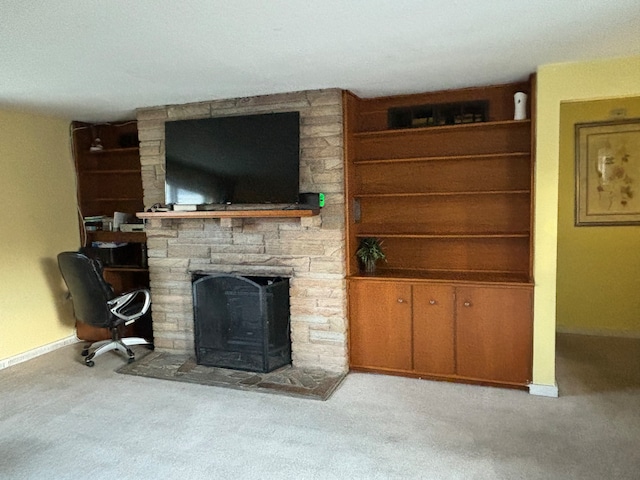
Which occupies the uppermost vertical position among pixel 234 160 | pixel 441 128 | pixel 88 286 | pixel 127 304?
pixel 441 128

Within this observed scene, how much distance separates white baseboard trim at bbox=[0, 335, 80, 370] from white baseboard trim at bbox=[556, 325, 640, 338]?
4.91 m

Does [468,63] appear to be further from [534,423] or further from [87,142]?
[87,142]

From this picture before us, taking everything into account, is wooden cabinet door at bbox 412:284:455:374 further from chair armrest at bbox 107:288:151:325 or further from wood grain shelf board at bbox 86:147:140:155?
wood grain shelf board at bbox 86:147:140:155

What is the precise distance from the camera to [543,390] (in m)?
3.27

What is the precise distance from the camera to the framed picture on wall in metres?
4.27

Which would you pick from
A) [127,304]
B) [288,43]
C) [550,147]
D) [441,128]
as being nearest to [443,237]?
[441,128]

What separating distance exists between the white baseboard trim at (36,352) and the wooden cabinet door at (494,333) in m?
3.75

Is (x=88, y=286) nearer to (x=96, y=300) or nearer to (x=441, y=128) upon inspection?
(x=96, y=300)

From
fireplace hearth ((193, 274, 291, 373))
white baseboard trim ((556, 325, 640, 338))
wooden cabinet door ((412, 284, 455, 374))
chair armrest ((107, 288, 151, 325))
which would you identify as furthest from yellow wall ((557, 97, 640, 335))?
chair armrest ((107, 288, 151, 325))

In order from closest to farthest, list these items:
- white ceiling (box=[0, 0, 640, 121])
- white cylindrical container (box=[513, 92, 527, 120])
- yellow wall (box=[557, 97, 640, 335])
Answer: white ceiling (box=[0, 0, 640, 121]) < white cylindrical container (box=[513, 92, 527, 120]) < yellow wall (box=[557, 97, 640, 335])

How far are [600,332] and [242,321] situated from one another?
344 cm

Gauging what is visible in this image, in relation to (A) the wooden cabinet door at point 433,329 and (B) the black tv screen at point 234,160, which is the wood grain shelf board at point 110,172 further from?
(A) the wooden cabinet door at point 433,329

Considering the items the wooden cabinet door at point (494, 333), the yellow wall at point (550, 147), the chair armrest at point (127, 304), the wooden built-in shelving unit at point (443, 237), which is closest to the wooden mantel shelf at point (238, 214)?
the wooden built-in shelving unit at point (443, 237)

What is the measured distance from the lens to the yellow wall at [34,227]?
163 inches
